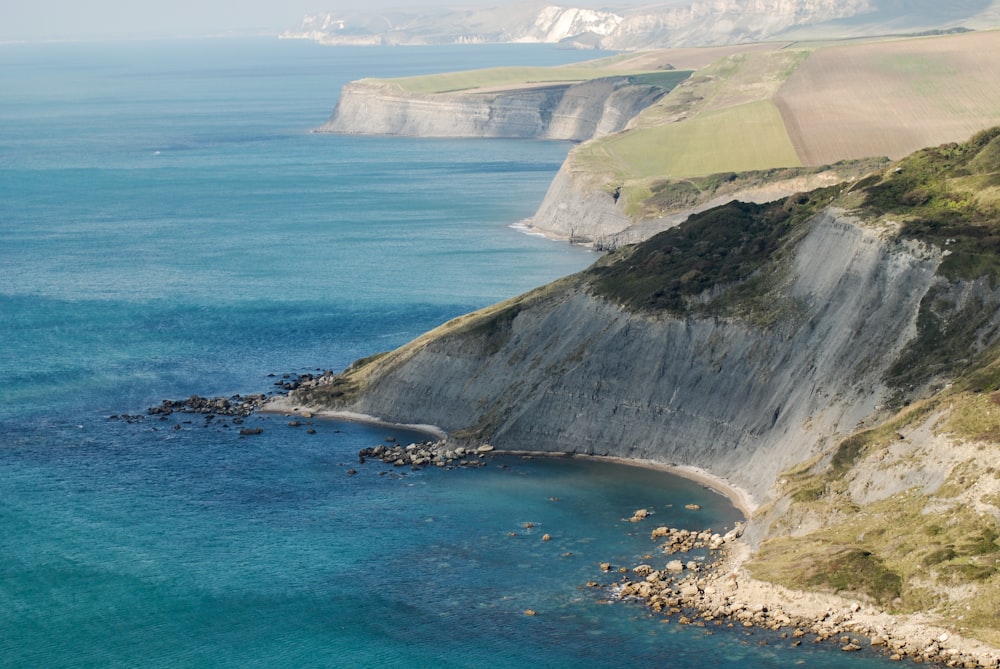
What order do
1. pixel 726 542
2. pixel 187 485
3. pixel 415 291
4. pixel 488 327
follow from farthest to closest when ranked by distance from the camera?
pixel 415 291 → pixel 488 327 → pixel 187 485 → pixel 726 542

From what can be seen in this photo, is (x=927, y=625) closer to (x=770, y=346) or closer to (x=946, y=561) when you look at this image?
(x=946, y=561)

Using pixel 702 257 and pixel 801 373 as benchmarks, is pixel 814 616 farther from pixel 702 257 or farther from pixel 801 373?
pixel 702 257

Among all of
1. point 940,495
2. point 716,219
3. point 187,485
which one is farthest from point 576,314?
point 940,495

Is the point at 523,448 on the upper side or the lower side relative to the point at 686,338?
lower

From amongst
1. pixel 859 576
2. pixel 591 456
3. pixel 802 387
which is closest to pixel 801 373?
pixel 802 387

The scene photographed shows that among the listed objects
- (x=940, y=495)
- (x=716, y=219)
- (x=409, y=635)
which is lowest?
(x=409, y=635)
